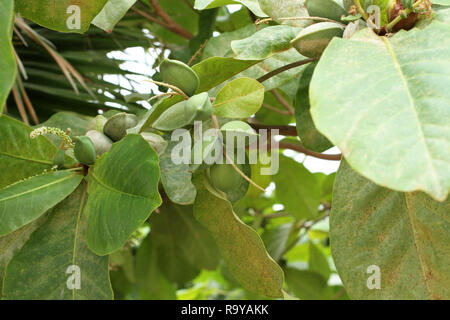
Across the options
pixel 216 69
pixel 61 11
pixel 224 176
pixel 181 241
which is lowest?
pixel 181 241

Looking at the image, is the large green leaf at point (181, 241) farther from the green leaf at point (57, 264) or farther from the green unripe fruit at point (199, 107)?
the green unripe fruit at point (199, 107)

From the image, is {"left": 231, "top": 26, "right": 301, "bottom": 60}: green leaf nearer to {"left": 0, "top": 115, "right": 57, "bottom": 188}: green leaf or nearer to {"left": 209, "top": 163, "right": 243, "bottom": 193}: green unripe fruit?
{"left": 209, "top": 163, "right": 243, "bottom": 193}: green unripe fruit

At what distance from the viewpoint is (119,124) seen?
29.8 inches

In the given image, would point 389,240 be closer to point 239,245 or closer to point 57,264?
point 239,245

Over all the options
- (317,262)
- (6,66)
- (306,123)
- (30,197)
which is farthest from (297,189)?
(6,66)

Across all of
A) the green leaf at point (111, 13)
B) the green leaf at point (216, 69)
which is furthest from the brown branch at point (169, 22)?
the green leaf at point (216, 69)

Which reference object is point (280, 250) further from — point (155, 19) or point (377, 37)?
point (377, 37)

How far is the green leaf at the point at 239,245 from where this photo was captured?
0.68m

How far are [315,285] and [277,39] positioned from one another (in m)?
1.24

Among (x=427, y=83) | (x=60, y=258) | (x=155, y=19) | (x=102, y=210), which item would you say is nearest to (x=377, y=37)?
(x=427, y=83)

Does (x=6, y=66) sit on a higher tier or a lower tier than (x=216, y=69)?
higher

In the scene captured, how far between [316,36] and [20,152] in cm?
46

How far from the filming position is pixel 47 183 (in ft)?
2.24

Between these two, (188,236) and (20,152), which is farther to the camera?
(188,236)
